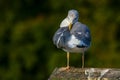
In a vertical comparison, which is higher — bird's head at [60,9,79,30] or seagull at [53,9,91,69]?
bird's head at [60,9,79,30]

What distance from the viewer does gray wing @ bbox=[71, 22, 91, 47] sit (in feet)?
14.8

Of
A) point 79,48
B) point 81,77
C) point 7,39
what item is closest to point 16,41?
point 7,39

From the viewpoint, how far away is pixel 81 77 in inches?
151

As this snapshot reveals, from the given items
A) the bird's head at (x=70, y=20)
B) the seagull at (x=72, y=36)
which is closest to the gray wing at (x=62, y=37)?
the seagull at (x=72, y=36)

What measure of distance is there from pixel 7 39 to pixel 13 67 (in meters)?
0.45

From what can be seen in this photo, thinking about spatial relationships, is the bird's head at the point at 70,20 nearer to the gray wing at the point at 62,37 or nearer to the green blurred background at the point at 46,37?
the gray wing at the point at 62,37

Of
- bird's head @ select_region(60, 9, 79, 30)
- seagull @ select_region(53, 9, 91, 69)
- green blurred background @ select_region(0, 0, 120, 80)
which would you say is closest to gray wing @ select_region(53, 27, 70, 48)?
seagull @ select_region(53, 9, 91, 69)

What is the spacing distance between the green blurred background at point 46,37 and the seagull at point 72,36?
16.6 feet

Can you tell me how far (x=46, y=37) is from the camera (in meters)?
10.3

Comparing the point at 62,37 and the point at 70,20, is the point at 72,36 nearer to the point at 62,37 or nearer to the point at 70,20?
the point at 62,37

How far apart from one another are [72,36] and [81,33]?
159mm

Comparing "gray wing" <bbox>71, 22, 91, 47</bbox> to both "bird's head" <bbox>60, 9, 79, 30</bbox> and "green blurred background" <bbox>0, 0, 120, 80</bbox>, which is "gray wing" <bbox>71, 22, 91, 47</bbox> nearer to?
"bird's head" <bbox>60, 9, 79, 30</bbox>

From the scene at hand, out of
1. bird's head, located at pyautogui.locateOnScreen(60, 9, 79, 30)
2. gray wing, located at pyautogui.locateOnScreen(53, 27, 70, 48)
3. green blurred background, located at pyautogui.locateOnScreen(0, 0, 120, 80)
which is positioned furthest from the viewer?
green blurred background, located at pyautogui.locateOnScreen(0, 0, 120, 80)

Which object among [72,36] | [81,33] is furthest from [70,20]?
[72,36]
